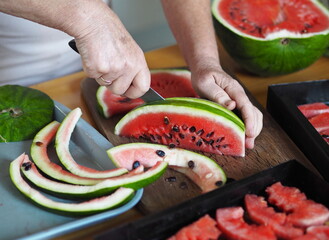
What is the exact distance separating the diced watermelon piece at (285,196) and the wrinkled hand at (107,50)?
61 centimetres

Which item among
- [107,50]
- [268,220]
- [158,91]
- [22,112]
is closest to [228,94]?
[158,91]

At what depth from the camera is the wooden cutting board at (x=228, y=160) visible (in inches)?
68.9

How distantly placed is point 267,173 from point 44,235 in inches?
28.4

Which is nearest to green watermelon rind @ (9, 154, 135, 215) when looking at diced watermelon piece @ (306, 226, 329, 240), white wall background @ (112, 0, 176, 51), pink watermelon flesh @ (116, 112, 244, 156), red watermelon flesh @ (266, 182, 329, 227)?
pink watermelon flesh @ (116, 112, 244, 156)

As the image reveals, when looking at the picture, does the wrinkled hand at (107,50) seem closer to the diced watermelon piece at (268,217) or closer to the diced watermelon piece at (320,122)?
the diced watermelon piece at (268,217)

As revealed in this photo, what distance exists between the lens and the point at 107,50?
1.75 m

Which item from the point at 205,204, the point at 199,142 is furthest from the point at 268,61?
the point at 205,204

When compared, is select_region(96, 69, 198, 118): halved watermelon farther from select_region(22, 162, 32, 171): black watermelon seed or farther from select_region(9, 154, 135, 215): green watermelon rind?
select_region(9, 154, 135, 215): green watermelon rind

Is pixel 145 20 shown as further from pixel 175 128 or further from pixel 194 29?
pixel 175 128

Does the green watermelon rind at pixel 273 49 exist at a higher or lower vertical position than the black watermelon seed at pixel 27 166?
lower

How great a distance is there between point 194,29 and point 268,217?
112 cm

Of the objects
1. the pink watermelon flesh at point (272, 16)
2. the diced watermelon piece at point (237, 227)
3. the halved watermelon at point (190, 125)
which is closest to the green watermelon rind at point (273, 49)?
the pink watermelon flesh at point (272, 16)

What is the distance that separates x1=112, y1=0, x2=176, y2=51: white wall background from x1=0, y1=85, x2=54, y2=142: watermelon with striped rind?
4.41 feet

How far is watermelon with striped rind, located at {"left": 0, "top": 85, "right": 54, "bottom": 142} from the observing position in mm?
2008
